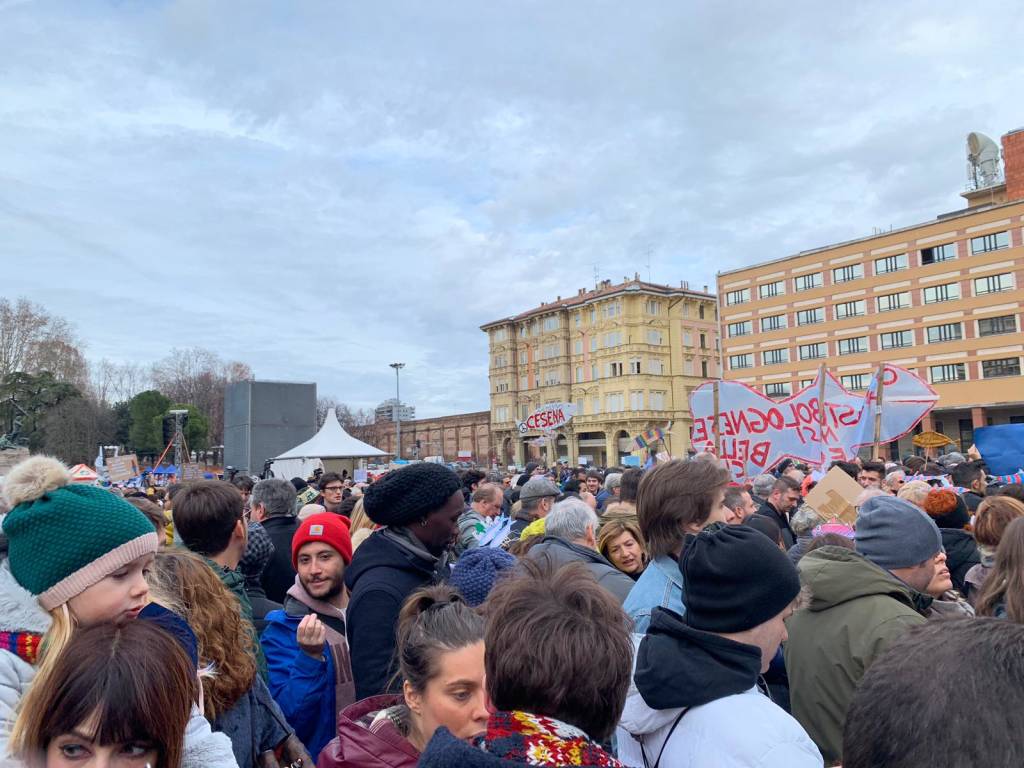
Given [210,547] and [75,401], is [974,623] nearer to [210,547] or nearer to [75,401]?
[210,547]

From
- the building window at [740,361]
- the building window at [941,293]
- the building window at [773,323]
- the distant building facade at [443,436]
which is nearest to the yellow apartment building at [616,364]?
the distant building facade at [443,436]

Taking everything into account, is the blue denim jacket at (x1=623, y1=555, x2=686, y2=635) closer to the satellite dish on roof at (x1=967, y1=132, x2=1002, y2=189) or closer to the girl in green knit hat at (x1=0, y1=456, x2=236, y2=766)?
the girl in green knit hat at (x1=0, y1=456, x2=236, y2=766)

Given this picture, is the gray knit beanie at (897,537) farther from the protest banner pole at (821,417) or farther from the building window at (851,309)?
the building window at (851,309)

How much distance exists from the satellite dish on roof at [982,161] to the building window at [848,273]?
34.5 ft

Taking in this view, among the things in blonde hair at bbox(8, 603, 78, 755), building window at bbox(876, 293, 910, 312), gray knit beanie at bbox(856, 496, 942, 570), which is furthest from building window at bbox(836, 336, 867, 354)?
blonde hair at bbox(8, 603, 78, 755)

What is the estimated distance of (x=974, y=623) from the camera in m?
1.22

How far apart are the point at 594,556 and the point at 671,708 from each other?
2.09 meters

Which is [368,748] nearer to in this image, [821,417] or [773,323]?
[821,417]

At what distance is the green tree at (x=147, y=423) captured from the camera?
4769cm

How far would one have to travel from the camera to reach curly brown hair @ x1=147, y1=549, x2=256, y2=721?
2.39 meters

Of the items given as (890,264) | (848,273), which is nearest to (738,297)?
(848,273)

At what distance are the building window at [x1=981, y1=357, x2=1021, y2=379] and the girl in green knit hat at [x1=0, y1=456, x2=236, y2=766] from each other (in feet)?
167

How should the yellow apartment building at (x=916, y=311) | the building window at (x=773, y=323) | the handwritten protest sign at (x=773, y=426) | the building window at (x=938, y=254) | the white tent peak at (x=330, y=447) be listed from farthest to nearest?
the building window at (x=773, y=323)
the building window at (x=938, y=254)
the yellow apartment building at (x=916, y=311)
the white tent peak at (x=330, y=447)
the handwritten protest sign at (x=773, y=426)

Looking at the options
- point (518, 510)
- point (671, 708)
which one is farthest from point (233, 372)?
point (671, 708)
